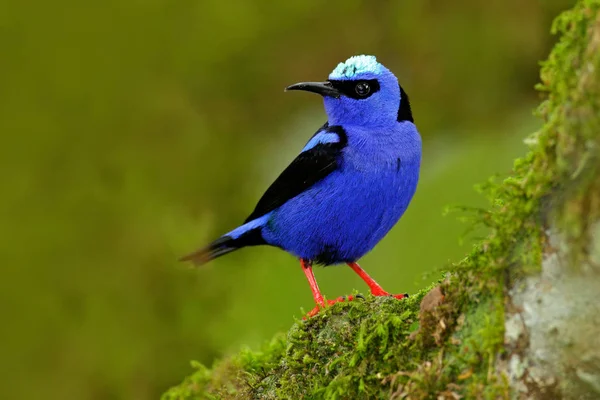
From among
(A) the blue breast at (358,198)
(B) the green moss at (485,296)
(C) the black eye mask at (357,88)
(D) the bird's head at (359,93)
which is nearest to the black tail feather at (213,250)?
(A) the blue breast at (358,198)


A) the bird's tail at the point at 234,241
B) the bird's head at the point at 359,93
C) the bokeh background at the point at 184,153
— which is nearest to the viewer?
the bird's head at the point at 359,93

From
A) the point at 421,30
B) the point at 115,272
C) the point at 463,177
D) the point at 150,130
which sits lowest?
the point at 463,177

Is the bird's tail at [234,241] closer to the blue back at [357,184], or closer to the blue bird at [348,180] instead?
the blue bird at [348,180]

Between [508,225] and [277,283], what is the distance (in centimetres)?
530

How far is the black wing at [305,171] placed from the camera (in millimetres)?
4762

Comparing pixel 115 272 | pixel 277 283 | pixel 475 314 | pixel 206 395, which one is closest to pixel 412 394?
pixel 475 314

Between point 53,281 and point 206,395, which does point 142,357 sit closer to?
point 53,281

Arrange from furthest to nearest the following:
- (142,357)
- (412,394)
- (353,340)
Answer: (142,357) < (353,340) < (412,394)

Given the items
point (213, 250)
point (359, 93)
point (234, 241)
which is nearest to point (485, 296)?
point (359, 93)

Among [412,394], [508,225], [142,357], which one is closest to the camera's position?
[508,225]

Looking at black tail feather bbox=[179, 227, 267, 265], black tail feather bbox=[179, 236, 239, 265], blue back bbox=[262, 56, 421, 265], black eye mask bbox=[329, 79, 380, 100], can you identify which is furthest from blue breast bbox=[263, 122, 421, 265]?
black tail feather bbox=[179, 236, 239, 265]

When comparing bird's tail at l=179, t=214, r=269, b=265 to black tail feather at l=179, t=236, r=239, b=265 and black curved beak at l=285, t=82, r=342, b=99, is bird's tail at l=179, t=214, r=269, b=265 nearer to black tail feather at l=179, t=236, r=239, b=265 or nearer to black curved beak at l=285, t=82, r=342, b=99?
black tail feather at l=179, t=236, r=239, b=265

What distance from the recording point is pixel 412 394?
2.70m

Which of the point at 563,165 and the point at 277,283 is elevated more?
the point at 277,283
